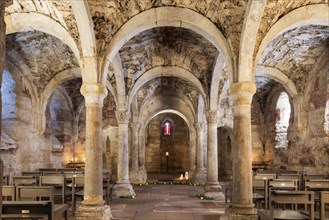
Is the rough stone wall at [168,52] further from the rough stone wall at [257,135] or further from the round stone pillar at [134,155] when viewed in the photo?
the rough stone wall at [257,135]

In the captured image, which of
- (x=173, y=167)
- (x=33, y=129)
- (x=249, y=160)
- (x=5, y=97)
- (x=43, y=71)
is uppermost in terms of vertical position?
(x=43, y=71)

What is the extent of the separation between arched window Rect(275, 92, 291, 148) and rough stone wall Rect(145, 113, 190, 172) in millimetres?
11326

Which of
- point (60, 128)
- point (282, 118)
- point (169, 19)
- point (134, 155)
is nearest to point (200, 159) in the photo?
point (134, 155)

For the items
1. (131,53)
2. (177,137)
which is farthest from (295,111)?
(177,137)

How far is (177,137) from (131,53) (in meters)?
16.4

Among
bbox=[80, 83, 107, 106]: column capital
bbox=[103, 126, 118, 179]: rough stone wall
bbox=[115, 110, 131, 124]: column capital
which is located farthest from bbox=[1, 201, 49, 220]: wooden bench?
bbox=[103, 126, 118, 179]: rough stone wall

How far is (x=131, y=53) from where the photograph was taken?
36.1 feet

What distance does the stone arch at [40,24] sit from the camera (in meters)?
7.30

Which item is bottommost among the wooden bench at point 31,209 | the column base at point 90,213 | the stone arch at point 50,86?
the column base at point 90,213

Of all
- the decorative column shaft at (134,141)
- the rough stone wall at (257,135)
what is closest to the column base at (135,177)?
the decorative column shaft at (134,141)

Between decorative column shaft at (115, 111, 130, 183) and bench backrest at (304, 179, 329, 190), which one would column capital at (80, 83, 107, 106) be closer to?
bench backrest at (304, 179, 329, 190)

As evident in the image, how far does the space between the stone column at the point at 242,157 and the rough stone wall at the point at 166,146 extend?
19.5 m

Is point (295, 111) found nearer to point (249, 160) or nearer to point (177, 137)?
point (249, 160)

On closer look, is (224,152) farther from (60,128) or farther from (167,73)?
(167,73)
